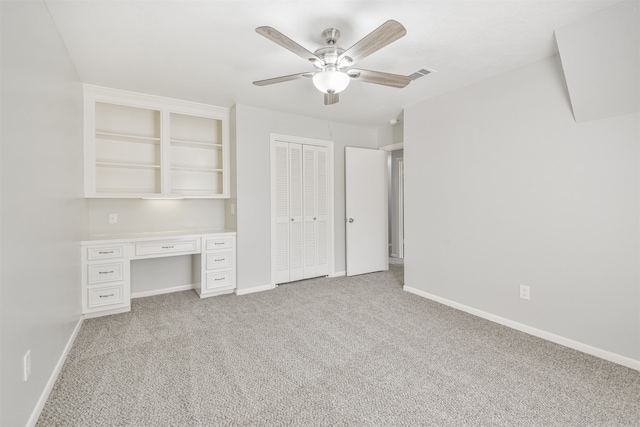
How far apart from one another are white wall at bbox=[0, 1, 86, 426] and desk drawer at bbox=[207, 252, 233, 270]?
1322 mm

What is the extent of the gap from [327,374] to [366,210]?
2.92m

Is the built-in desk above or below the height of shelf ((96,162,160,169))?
below

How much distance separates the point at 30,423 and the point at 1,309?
726 millimetres

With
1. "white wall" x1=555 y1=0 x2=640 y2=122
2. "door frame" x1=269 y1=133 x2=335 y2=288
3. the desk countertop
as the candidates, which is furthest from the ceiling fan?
the desk countertop

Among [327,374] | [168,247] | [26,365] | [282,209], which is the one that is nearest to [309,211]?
[282,209]

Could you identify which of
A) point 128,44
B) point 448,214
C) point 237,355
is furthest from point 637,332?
point 128,44

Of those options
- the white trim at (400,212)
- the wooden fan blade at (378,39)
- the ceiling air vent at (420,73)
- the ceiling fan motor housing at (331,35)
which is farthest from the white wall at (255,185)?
the white trim at (400,212)

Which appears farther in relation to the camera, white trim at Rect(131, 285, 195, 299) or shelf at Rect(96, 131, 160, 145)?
white trim at Rect(131, 285, 195, 299)

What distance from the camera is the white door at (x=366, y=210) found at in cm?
448

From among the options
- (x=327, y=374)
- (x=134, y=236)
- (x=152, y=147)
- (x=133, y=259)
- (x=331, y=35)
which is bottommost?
(x=327, y=374)

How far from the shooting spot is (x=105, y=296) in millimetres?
2984

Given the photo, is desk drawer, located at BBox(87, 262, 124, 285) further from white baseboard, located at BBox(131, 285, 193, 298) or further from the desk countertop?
white baseboard, located at BBox(131, 285, 193, 298)

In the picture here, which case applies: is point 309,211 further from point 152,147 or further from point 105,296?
point 105,296

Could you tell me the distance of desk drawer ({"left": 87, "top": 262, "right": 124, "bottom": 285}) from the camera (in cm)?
291
